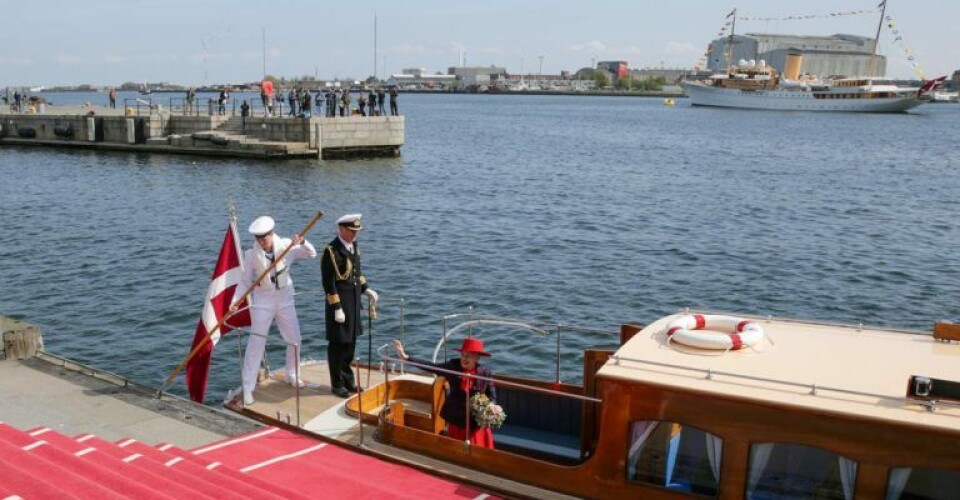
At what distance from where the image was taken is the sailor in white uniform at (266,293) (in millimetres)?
9797

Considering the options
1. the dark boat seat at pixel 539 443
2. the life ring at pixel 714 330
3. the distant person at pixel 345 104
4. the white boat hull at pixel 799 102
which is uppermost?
the white boat hull at pixel 799 102

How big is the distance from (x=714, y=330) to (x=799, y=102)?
430 feet

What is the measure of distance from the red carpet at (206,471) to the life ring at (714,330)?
2215 mm

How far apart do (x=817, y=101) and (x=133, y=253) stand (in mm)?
120098

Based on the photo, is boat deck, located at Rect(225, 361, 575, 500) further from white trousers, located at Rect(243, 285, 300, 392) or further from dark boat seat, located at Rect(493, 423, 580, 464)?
dark boat seat, located at Rect(493, 423, 580, 464)

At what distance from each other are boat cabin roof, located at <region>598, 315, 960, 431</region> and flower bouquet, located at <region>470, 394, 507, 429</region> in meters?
1.48

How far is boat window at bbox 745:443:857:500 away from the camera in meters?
6.07

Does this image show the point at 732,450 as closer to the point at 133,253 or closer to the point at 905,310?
the point at 905,310

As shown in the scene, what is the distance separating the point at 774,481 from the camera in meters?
6.30

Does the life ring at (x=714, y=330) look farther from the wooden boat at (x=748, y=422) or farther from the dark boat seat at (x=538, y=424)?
the dark boat seat at (x=538, y=424)

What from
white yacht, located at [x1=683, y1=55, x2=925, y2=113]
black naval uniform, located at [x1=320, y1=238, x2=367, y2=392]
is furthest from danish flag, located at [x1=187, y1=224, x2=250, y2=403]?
white yacht, located at [x1=683, y1=55, x2=925, y2=113]

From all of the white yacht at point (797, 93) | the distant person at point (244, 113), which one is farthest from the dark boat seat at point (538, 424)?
the white yacht at point (797, 93)

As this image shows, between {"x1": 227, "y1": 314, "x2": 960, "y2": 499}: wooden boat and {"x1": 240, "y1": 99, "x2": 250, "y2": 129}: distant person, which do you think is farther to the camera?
{"x1": 240, "y1": 99, "x2": 250, "y2": 129}: distant person

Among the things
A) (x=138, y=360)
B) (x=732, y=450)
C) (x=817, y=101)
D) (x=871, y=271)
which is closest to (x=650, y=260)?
(x=871, y=271)
